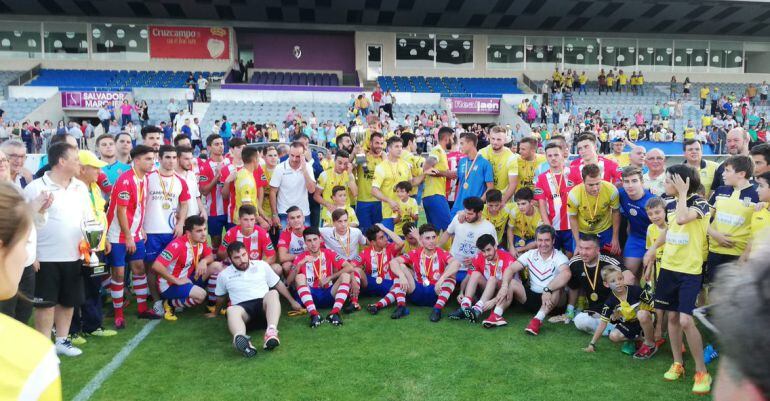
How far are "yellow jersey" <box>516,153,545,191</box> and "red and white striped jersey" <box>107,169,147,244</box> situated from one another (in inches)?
188

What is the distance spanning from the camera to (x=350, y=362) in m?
5.34

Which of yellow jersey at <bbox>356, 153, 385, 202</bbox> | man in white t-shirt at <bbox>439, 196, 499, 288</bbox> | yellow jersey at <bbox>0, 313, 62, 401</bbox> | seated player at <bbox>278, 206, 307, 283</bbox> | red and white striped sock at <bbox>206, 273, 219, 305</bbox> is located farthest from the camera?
yellow jersey at <bbox>356, 153, 385, 202</bbox>

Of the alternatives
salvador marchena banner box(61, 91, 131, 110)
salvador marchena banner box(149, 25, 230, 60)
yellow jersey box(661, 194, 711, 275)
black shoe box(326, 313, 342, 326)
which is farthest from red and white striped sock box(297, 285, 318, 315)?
salvador marchena banner box(149, 25, 230, 60)

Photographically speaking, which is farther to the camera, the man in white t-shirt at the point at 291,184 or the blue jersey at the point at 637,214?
the man in white t-shirt at the point at 291,184

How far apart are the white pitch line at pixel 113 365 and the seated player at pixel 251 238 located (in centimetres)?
129

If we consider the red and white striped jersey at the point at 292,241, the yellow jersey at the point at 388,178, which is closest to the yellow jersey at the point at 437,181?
the yellow jersey at the point at 388,178

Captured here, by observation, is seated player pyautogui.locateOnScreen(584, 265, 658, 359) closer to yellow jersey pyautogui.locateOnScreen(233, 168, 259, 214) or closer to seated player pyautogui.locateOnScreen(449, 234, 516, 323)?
seated player pyautogui.locateOnScreen(449, 234, 516, 323)

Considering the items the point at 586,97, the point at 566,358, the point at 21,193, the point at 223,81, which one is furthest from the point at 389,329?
the point at 586,97

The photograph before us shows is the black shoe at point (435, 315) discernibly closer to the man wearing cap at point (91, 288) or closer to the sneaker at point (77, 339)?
the man wearing cap at point (91, 288)

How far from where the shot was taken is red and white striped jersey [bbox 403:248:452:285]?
7152 millimetres

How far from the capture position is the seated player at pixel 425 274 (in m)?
6.94

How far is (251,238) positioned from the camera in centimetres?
725

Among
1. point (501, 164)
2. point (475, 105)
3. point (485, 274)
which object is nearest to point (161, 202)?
point (485, 274)

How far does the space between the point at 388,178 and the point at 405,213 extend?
1.85 ft
